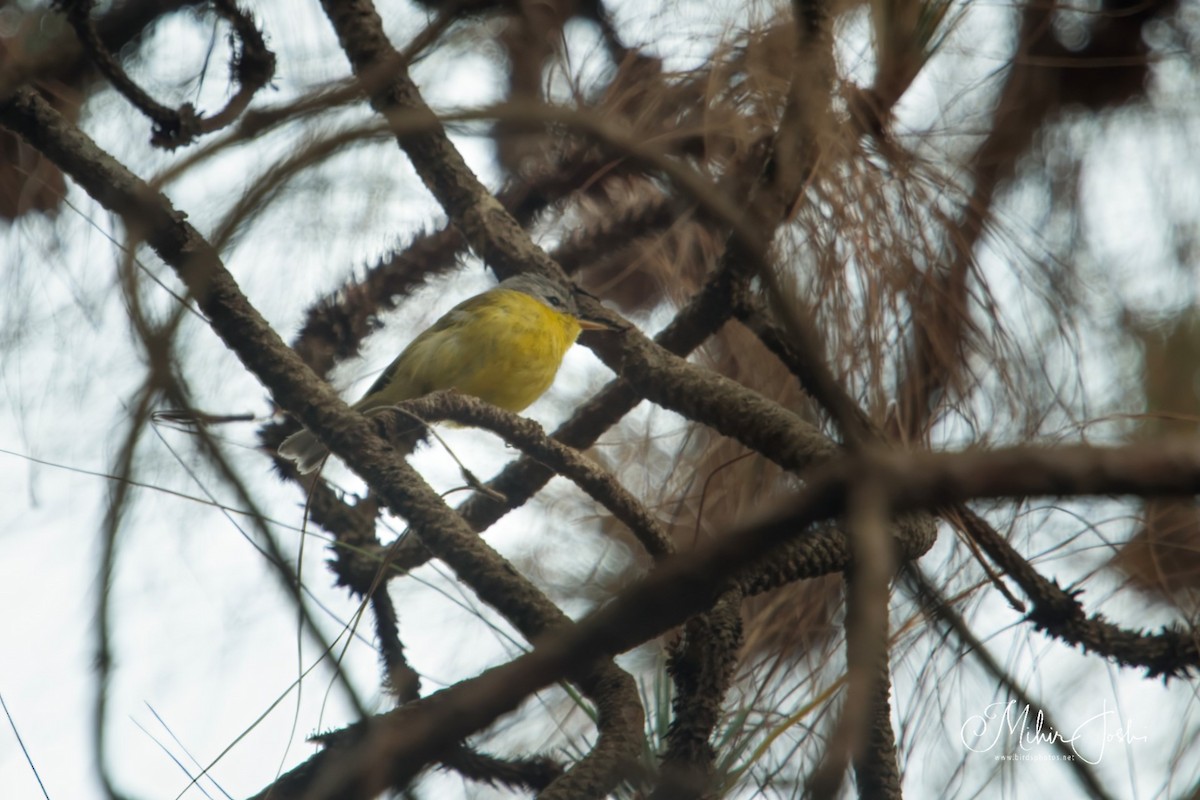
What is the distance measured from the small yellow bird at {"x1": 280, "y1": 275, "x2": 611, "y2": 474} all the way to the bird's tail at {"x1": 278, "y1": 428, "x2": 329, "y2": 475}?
32cm

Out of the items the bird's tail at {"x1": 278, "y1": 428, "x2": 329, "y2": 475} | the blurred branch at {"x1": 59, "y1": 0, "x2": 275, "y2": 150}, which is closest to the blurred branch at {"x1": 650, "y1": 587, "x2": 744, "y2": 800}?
the bird's tail at {"x1": 278, "y1": 428, "x2": 329, "y2": 475}

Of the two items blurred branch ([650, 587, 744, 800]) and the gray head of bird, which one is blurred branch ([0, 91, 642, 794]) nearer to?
blurred branch ([650, 587, 744, 800])

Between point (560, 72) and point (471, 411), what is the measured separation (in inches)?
48.6

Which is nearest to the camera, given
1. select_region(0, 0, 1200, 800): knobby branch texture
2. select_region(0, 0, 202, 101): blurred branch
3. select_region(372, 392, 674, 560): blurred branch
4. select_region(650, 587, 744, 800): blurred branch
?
select_region(0, 0, 1200, 800): knobby branch texture

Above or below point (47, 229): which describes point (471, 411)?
below

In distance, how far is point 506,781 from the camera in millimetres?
2420

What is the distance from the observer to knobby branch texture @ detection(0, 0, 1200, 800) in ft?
3.89

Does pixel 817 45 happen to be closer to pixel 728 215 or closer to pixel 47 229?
pixel 728 215

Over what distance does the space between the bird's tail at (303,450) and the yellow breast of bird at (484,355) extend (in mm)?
373

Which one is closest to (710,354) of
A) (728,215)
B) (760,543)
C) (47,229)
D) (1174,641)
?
(728,215)

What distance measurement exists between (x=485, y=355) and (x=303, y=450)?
67 centimetres

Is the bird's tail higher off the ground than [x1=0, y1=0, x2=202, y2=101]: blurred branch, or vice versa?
[x1=0, y1=0, x2=202, y2=101]: blurred branch

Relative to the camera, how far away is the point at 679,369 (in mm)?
2498

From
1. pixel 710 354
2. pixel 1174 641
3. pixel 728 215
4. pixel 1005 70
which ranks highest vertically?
pixel 1005 70
